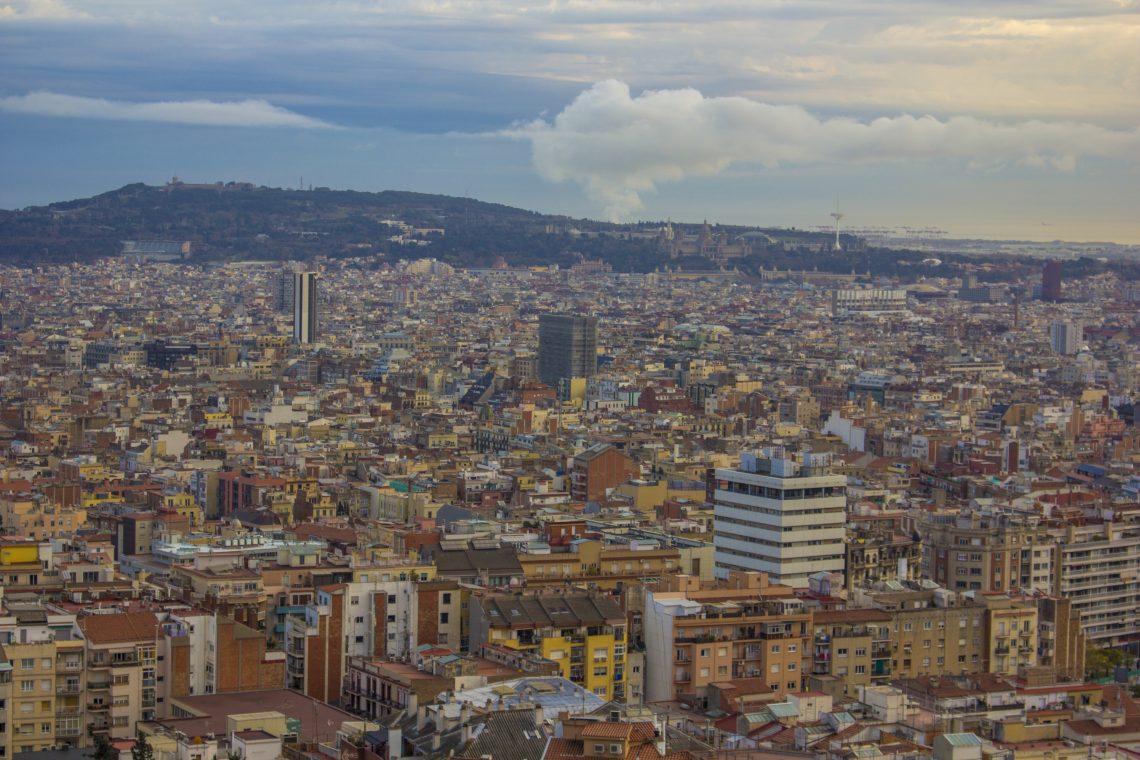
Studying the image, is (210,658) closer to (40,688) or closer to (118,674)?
(118,674)

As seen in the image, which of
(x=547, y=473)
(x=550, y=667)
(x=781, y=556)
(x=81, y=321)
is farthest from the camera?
(x=81, y=321)

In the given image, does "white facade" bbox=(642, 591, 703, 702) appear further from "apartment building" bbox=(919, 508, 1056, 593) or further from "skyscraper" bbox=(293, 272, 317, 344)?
"skyscraper" bbox=(293, 272, 317, 344)

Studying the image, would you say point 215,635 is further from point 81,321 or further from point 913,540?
point 81,321

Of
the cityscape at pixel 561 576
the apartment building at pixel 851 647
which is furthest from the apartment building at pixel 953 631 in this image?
the apartment building at pixel 851 647

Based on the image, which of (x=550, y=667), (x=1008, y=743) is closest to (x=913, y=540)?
(x=550, y=667)

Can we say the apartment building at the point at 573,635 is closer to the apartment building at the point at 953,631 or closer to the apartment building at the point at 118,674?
the apartment building at the point at 953,631

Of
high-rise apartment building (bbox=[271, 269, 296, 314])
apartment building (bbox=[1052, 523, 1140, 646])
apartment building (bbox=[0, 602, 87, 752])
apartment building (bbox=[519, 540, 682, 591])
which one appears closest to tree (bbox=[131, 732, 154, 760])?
apartment building (bbox=[0, 602, 87, 752])
